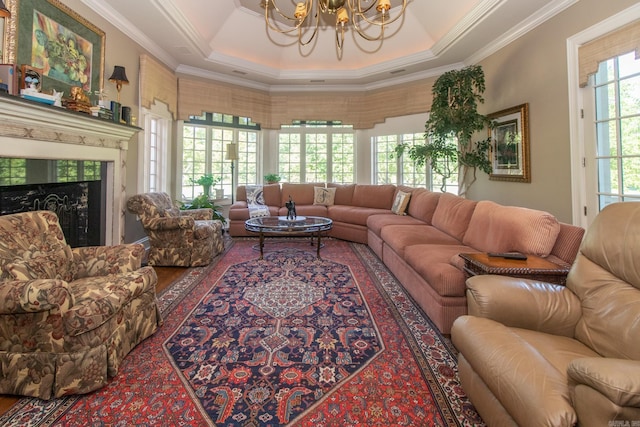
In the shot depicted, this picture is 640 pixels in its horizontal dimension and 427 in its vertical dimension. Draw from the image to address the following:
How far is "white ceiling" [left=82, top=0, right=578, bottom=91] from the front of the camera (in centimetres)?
378

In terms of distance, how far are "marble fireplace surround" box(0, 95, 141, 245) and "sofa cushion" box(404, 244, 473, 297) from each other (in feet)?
10.7

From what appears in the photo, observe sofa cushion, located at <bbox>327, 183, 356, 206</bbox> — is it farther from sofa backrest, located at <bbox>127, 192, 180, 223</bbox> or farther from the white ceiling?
sofa backrest, located at <bbox>127, 192, 180, 223</bbox>

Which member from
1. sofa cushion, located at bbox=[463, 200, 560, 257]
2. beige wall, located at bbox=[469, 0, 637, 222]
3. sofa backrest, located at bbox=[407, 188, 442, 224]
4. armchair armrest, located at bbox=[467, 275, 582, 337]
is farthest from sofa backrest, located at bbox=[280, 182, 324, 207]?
armchair armrest, located at bbox=[467, 275, 582, 337]

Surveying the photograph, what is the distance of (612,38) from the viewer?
2.85 metres

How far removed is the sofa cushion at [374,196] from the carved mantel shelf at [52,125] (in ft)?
13.0

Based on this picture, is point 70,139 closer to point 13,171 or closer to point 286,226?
point 13,171

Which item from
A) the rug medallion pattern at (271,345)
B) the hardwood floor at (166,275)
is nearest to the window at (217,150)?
the hardwood floor at (166,275)

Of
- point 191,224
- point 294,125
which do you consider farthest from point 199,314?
point 294,125

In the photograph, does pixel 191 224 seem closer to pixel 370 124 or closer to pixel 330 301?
pixel 330 301

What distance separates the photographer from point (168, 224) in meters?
3.80

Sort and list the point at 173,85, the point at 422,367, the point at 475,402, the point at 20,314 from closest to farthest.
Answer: the point at 475,402 → the point at 20,314 → the point at 422,367 → the point at 173,85

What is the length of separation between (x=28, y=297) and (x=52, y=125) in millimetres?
1938

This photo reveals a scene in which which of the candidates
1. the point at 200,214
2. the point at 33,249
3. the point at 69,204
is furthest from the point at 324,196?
the point at 33,249

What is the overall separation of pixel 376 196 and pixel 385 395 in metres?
4.56
